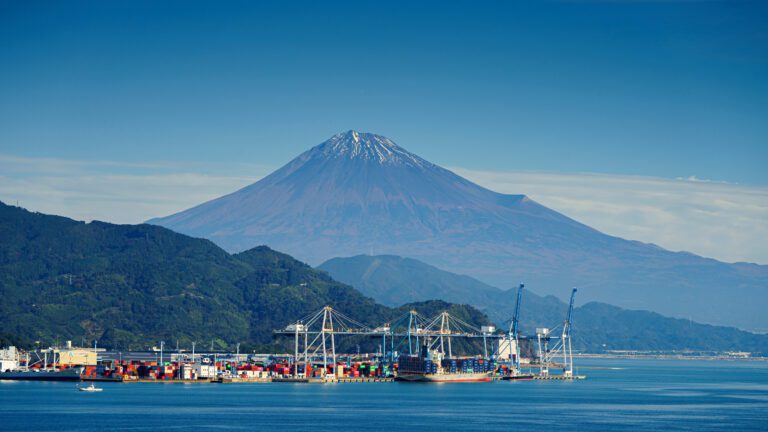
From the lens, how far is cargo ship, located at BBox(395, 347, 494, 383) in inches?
6998

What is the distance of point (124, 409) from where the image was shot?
372 ft

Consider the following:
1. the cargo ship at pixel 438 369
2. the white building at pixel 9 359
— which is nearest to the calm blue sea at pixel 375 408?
the cargo ship at pixel 438 369

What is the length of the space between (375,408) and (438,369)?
6031cm

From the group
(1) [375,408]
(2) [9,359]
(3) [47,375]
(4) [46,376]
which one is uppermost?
(2) [9,359]

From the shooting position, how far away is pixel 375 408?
119062 millimetres

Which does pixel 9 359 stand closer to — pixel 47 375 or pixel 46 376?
pixel 47 375

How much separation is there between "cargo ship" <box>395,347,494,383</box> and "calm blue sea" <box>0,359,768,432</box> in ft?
36.4

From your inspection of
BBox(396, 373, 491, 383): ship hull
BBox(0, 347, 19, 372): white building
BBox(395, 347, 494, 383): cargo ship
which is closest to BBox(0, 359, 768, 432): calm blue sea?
BBox(396, 373, 491, 383): ship hull

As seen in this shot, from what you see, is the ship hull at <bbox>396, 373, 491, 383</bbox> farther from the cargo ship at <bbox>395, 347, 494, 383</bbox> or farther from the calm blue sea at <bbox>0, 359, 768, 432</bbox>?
the calm blue sea at <bbox>0, 359, 768, 432</bbox>

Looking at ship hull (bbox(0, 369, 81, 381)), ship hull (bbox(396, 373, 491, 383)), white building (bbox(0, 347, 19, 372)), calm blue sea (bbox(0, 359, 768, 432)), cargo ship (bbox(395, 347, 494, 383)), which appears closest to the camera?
calm blue sea (bbox(0, 359, 768, 432))

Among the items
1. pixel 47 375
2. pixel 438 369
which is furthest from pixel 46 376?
pixel 438 369

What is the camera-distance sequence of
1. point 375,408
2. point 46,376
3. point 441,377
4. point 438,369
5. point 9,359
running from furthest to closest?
point 9,359, point 438,369, point 441,377, point 46,376, point 375,408

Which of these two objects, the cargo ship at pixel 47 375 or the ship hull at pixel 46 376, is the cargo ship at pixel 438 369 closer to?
the cargo ship at pixel 47 375

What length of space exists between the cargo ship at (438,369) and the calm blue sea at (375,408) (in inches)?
437
